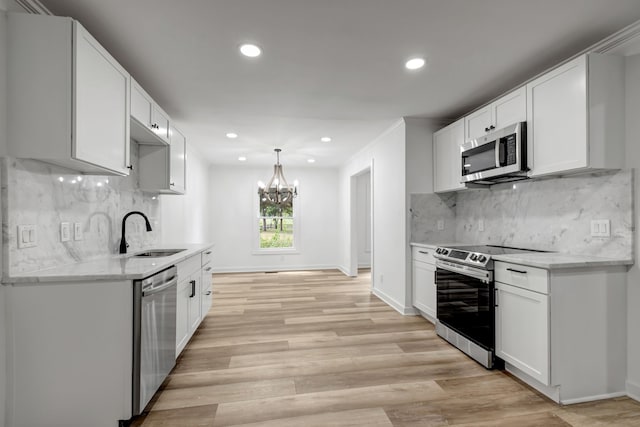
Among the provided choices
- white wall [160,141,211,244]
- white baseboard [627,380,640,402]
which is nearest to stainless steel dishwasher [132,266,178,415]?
white wall [160,141,211,244]

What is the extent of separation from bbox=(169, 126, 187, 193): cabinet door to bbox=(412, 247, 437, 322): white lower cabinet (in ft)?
9.47

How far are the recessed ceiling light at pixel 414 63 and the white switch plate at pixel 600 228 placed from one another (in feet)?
5.85

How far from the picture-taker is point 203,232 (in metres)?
6.23

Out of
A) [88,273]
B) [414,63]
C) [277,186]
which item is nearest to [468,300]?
[414,63]

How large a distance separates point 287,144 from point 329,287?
2.59 meters

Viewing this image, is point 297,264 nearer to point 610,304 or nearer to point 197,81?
point 197,81

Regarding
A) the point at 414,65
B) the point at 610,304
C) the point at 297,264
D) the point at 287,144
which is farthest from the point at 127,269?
the point at 297,264

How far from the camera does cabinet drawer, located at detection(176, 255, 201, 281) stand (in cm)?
252

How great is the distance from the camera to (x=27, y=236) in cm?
171

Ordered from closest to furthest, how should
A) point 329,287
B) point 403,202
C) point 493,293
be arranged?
point 493,293 < point 403,202 < point 329,287

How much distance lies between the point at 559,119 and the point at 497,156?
0.50 metres

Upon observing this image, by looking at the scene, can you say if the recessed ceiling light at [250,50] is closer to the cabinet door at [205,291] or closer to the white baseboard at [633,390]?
the cabinet door at [205,291]

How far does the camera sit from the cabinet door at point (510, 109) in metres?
2.53

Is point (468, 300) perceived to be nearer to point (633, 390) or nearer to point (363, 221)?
point (633, 390)
